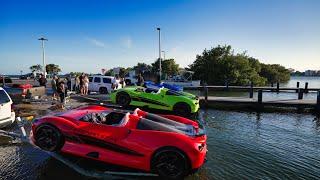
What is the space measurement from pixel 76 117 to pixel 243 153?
550 cm

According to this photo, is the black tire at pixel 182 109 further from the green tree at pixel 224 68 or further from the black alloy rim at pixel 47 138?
the green tree at pixel 224 68

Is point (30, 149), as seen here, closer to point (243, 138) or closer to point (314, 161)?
point (243, 138)

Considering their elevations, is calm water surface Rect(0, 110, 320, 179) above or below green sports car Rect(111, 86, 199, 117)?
below

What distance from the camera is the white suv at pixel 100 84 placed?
2483 cm

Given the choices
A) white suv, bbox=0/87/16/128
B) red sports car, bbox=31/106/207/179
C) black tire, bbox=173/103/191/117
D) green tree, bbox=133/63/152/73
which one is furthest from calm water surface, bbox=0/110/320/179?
green tree, bbox=133/63/152/73

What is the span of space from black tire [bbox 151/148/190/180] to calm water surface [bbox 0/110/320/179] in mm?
880

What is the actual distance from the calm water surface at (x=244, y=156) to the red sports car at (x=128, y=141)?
808 mm

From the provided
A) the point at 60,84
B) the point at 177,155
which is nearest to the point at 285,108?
the point at 60,84

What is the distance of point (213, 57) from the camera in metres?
53.3

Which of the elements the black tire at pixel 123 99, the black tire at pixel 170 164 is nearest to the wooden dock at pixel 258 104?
the black tire at pixel 123 99

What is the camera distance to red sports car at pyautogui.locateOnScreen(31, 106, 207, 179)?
6.98 m

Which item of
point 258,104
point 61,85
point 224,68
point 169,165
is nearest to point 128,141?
point 169,165

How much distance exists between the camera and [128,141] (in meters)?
7.14

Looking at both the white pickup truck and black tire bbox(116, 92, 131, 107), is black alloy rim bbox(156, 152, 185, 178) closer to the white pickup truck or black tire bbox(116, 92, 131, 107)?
black tire bbox(116, 92, 131, 107)
